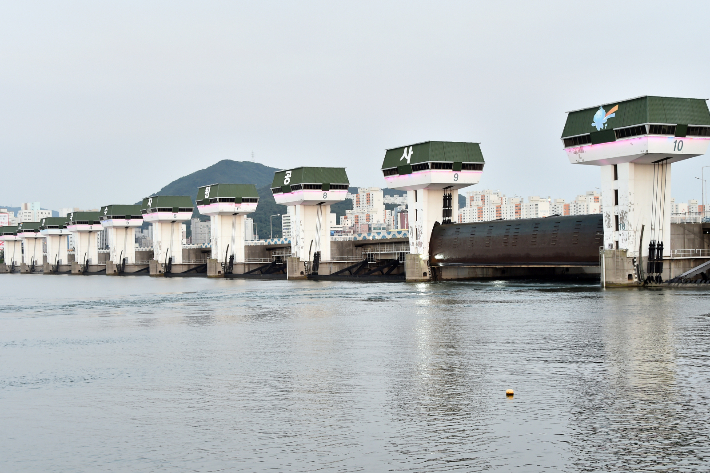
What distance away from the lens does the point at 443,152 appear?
11006 cm

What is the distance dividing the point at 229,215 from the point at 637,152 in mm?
101041

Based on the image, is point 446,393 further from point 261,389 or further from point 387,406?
point 261,389

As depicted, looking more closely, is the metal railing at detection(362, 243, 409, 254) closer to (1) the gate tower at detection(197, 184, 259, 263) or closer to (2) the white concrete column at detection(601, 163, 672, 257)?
(1) the gate tower at detection(197, 184, 259, 263)

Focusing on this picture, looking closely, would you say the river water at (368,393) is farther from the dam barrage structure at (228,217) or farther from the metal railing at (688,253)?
the dam barrage structure at (228,217)

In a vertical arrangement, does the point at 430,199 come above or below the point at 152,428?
above

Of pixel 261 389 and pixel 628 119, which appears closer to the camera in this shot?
pixel 261 389

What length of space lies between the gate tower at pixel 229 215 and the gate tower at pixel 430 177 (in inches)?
2088

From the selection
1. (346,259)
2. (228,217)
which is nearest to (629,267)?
(346,259)

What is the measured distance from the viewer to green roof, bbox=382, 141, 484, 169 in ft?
359

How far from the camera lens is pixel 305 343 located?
4703 cm

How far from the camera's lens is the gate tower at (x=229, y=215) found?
533ft

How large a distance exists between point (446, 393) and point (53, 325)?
4303 cm

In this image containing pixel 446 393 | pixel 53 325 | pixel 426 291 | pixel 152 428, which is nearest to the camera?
pixel 152 428

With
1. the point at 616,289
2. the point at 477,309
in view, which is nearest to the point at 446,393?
the point at 477,309
